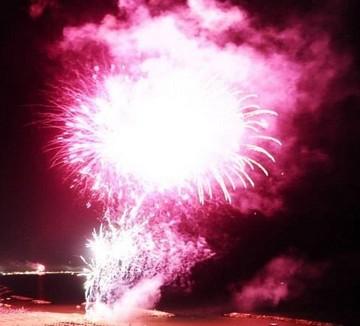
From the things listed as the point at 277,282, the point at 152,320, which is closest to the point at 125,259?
the point at 152,320

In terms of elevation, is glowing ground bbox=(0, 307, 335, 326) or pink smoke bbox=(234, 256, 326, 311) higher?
pink smoke bbox=(234, 256, 326, 311)

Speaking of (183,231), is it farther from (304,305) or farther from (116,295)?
(304,305)

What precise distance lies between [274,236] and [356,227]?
20.6 ft

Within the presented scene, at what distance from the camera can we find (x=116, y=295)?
32062 millimetres

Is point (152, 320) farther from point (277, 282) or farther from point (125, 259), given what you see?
point (277, 282)

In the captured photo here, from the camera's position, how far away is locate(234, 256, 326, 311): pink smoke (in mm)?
→ 40344

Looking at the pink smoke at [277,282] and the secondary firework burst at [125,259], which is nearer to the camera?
the secondary firework burst at [125,259]

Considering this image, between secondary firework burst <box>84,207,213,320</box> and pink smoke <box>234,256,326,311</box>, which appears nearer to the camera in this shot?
secondary firework burst <box>84,207,213,320</box>

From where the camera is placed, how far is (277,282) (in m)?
45.5

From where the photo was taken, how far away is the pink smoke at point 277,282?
40344 millimetres

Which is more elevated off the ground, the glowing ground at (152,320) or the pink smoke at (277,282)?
the pink smoke at (277,282)

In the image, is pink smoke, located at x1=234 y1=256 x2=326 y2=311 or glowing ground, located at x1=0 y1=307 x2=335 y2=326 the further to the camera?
pink smoke, located at x1=234 y1=256 x2=326 y2=311

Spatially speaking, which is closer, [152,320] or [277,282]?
[152,320]

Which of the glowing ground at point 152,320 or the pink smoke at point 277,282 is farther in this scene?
the pink smoke at point 277,282
